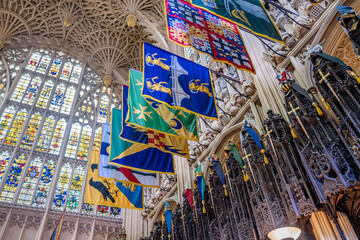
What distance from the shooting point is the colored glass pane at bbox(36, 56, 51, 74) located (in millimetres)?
19487

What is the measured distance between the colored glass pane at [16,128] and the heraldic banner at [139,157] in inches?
346

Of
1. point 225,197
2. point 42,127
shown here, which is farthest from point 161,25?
point 225,197

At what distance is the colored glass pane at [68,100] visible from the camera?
18.3 m

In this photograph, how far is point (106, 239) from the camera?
1426 cm

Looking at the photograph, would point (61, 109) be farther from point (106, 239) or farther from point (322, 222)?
point (322, 222)

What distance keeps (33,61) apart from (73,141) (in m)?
6.92

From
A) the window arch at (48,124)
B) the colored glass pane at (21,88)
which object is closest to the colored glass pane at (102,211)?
the window arch at (48,124)

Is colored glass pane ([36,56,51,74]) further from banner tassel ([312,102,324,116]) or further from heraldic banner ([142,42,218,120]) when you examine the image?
banner tassel ([312,102,324,116])

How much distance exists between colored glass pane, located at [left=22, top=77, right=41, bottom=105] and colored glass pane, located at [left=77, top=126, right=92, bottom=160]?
11.8 ft

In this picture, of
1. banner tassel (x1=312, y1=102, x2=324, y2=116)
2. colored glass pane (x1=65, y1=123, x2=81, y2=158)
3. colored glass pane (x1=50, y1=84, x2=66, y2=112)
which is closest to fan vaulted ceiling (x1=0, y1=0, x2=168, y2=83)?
colored glass pane (x1=50, y1=84, x2=66, y2=112)

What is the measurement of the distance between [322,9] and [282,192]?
437 centimetres

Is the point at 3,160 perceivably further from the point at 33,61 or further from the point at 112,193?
the point at 33,61

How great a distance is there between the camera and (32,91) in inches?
711

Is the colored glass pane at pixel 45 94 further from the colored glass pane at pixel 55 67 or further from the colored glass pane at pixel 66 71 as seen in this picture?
the colored glass pane at pixel 66 71
